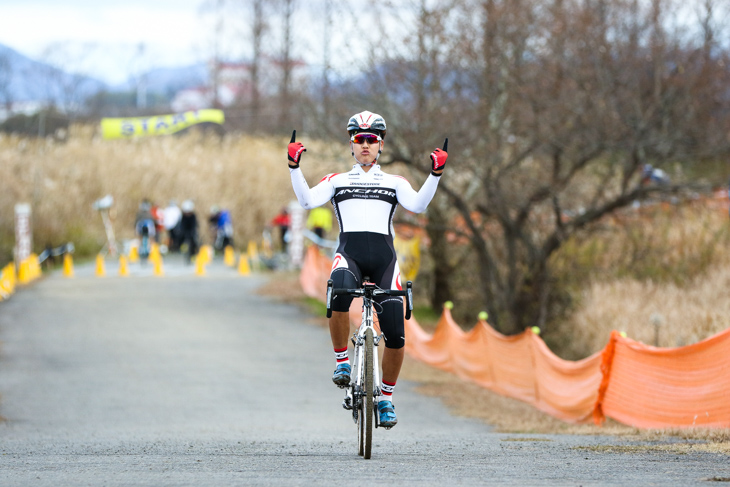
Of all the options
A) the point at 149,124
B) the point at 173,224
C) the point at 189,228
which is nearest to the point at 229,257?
the point at 189,228

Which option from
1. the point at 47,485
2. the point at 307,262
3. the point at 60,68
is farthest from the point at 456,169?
the point at 60,68

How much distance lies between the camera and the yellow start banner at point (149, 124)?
1681 inches

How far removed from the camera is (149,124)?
43.9 m

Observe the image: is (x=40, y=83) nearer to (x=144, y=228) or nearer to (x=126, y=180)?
(x=126, y=180)

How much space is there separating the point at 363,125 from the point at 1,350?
12750mm

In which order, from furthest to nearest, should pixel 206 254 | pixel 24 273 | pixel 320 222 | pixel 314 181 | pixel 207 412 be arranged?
pixel 206 254, pixel 320 222, pixel 24 273, pixel 314 181, pixel 207 412

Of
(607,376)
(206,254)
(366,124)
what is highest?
(366,124)

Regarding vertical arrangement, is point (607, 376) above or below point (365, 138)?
below

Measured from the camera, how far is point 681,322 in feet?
54.3

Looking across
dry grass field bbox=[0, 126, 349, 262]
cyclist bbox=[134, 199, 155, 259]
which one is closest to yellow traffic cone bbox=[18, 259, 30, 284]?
cyclist bbox=[134, 199, 155, 259]

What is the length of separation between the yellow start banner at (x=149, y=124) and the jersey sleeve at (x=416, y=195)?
117 ft

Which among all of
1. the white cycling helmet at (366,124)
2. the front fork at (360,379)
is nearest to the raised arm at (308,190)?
the white cycling helmet at (366,124)

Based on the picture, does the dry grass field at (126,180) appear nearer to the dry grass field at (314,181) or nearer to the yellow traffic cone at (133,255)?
the dry grass field at (314,181)

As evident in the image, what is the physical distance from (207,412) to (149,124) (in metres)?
32.4
